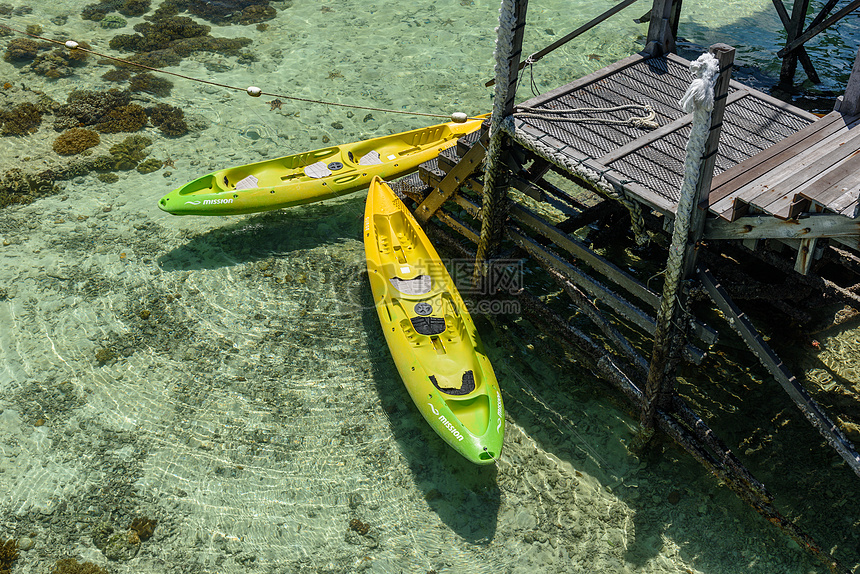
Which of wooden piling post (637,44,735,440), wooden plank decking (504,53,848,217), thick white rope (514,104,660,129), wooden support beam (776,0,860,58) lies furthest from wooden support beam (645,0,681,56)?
wooden support beam (776,0,860,58)

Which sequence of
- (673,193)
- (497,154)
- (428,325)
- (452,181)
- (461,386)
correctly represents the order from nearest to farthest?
(673,193)
(461,386)
(497,154)
(428,325)
(452,181)

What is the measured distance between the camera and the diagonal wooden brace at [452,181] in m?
9.48

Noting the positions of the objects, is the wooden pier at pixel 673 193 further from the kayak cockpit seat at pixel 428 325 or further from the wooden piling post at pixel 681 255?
the kayak cockpit seat at pixel 428 325

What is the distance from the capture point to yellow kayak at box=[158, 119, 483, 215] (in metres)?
11.3

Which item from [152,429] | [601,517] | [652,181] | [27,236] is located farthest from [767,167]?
[27,236]

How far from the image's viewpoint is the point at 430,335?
917 centimetres

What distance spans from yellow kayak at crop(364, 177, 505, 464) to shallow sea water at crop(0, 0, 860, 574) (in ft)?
2.21

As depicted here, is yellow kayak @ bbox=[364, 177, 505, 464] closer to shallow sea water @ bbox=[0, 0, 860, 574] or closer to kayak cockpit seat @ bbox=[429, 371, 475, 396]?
kayak cockpit seat @ bbox=[429, 371, 475, 396]

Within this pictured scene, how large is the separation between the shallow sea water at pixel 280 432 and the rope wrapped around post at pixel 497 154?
1.42 meters

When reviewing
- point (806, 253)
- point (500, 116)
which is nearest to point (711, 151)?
point (806, 253)

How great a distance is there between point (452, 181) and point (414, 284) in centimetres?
171

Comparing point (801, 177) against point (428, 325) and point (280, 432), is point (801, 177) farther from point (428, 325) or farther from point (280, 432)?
point (280, 432)

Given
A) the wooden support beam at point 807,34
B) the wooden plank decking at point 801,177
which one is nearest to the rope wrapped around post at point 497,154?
the wooden plank decking at point 801,177

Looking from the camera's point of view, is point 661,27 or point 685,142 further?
point 661,27
